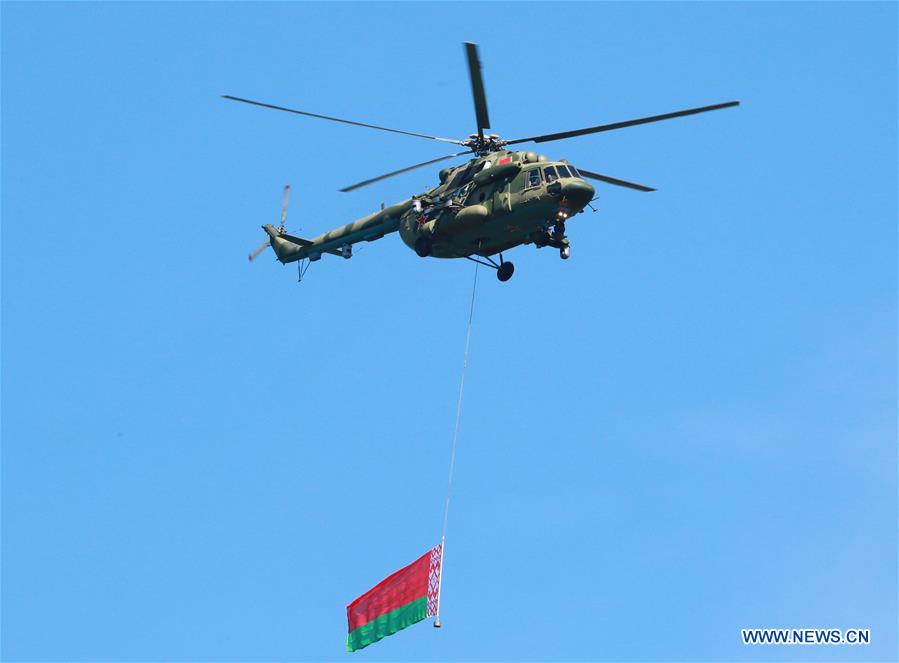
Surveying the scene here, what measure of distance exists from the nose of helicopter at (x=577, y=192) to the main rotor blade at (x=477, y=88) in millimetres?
3731

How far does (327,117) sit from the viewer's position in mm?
43719

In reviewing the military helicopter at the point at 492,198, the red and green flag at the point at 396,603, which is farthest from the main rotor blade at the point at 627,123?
the red and green flag at the point at 396,603

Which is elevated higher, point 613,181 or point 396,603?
point 613,181

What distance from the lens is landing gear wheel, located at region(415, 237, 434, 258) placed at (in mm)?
45375

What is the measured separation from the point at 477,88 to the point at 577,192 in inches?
169

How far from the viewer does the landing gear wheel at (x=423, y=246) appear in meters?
45.4

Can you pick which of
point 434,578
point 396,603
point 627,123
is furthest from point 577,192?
point 396,603

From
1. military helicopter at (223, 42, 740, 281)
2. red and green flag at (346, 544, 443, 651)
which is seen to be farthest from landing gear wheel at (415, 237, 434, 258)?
red and green flag at (346, 544, 443, 651)

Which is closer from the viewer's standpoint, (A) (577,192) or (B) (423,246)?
(A) (577,192)

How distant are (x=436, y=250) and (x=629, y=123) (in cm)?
768

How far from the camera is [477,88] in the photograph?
4338 cm

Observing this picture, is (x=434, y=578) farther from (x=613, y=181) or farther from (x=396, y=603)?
(x=613, y=181)

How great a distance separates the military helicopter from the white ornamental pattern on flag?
8.55 meters

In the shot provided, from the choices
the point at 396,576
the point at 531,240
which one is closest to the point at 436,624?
the point at 396,576
